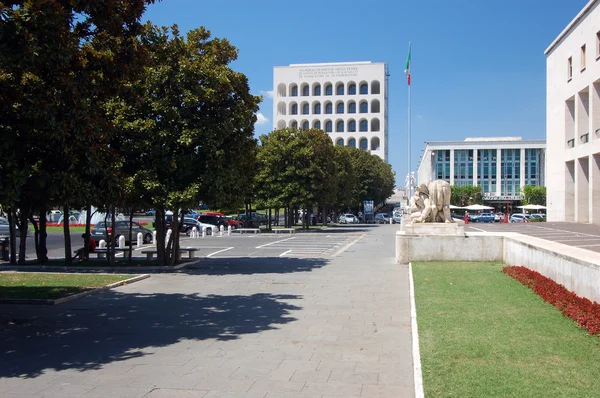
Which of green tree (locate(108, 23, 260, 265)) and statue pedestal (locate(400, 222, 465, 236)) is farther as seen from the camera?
statue pedestal (locate(400, 222, 465, 236))

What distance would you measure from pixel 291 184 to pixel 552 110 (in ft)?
75.6

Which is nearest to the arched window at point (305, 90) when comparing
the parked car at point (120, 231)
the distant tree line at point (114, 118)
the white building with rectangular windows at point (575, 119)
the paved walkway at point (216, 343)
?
the white building with rectangular windows at point (575, 119)

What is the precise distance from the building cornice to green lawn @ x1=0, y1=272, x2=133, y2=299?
3577cm

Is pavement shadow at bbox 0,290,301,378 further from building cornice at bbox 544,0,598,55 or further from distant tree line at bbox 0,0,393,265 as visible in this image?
building cornice at bbox 544,0,598,55

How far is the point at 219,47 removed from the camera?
57.1ft

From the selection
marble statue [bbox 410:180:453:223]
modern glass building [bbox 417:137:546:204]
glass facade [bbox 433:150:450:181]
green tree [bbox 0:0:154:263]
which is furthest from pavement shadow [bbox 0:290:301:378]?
glass facade [bbox 433:150:450:181]

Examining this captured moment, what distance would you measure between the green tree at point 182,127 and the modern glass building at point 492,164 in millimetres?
79526

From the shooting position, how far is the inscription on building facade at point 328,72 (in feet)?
331

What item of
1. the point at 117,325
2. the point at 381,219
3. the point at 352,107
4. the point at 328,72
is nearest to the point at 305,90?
the point at 328,72

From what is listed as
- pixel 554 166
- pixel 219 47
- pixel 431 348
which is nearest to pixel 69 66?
pixel 431 348

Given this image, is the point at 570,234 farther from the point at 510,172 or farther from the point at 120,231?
the point at 510,172

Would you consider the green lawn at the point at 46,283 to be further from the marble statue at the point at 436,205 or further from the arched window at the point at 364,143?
the arched window at the point at 364,143

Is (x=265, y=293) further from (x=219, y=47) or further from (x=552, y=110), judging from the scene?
(x=552, y=110)

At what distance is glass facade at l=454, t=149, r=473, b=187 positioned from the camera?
95.0 meters
